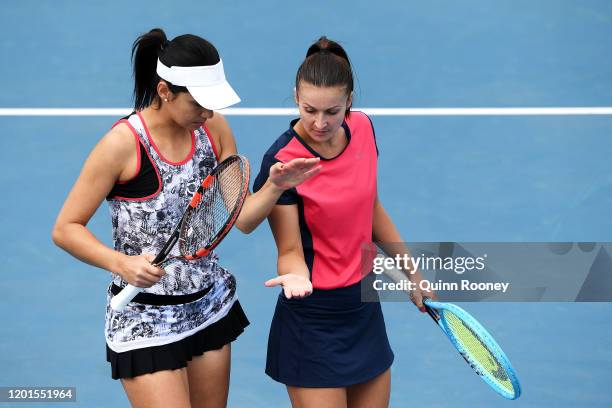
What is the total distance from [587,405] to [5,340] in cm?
349

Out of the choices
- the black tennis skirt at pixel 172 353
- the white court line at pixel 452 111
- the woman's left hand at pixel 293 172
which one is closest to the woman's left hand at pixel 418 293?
the black tennis skirt at pixel 172 353

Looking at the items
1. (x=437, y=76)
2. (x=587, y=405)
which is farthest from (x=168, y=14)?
(x=587, y=405)

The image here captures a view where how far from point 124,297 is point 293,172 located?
86cm

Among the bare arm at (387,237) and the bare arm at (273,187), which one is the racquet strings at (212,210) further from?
the bare arm at (387,237)

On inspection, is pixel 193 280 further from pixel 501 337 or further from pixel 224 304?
pixel 501 337

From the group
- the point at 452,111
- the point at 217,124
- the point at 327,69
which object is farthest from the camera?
the point at 452,111

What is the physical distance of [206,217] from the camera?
5.16m

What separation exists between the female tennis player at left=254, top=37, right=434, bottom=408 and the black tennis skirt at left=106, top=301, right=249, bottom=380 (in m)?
0.22

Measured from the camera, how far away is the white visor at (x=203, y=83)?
16.5 feet

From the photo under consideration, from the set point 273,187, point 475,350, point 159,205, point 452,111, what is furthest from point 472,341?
point 452,111

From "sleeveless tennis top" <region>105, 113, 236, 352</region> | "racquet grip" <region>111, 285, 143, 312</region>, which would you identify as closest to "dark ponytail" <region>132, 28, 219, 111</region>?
"sleeveless tennis top" <region>105, 113, 236, 352</region>

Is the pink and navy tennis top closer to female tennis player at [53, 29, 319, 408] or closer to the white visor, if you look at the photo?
female tennis player at [53, 29, 319, 408]

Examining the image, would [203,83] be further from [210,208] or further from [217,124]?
[210,208]

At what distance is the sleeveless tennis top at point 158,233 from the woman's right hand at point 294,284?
47 centimetres
